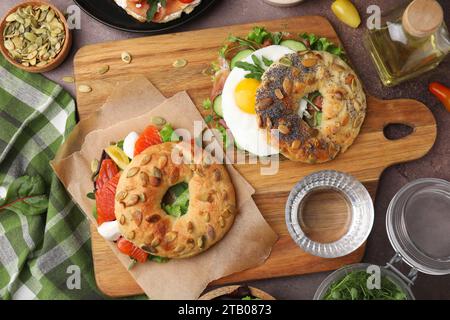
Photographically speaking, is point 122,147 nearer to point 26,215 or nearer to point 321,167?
point 26,215

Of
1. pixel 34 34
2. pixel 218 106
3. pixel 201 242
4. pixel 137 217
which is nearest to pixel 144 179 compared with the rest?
pixel 137 217

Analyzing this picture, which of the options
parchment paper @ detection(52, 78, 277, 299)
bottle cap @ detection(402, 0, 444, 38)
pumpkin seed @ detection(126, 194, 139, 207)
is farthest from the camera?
parchment paper @ detection(52, 78, 277, 299)

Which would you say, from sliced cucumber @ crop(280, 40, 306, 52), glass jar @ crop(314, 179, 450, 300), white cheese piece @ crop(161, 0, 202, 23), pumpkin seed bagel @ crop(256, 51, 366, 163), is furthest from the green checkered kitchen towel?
glass jar @ crop(314, 179, 450, 300)

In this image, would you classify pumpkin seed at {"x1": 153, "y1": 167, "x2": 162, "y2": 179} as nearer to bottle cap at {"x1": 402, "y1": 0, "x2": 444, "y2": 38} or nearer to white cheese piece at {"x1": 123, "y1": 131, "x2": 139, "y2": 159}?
white cheese piece at {"x1": 123, "y1": 131, "x2": 139, "y2": 159}

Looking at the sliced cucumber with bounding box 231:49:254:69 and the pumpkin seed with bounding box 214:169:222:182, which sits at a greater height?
the sliced cucumber with bounding box 231:49:254:69

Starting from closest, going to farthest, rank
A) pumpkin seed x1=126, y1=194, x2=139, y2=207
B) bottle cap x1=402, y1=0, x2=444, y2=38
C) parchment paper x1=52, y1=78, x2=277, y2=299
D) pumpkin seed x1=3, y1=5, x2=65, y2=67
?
1. bottle cap x1=402, y1=0, x2=444, y2=38
2. pumpkin seed x1=126, y1=194, x2=139, y2=207
3. parchment paper x1=52, y1=78, x2=277, y2=299
4. pumpkin seed x1=3, y1=5, x2=65, y2=67
